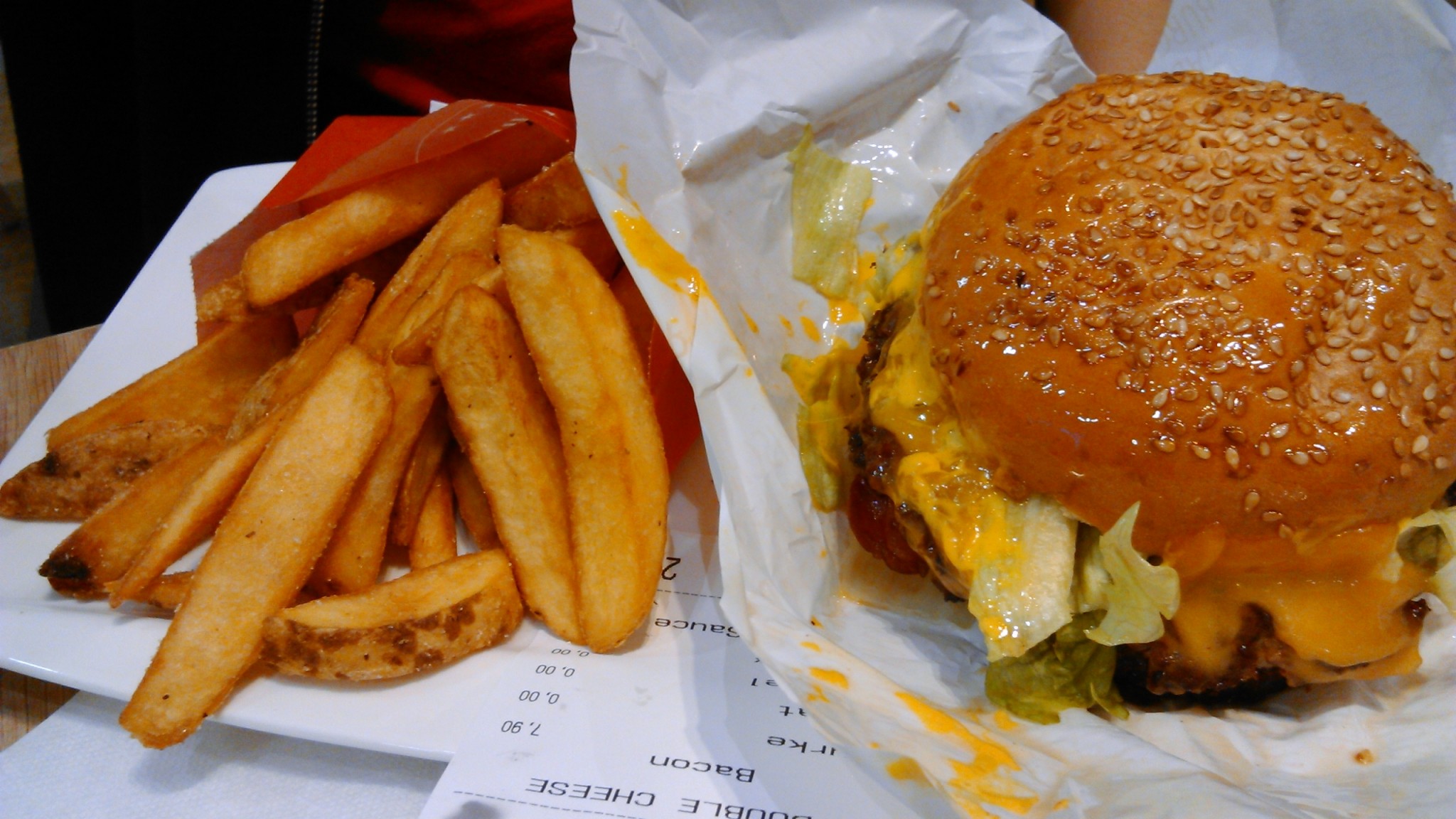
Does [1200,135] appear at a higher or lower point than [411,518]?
higher

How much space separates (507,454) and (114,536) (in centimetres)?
66

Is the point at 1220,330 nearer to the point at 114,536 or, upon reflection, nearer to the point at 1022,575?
the point at 1022,575

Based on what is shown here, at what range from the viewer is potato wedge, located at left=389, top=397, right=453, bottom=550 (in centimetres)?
164

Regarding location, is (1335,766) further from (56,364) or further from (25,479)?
(56,364)

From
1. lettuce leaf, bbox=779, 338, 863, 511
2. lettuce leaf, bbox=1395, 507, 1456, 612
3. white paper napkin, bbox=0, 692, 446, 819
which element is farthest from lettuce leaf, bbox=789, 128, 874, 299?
white paper napkin, bbox=0, 692, 446, 819

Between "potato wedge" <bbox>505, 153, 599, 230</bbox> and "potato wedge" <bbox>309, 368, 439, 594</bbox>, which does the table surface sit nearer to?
"potato wedge" <bbox>309, 368, 439, 594</bbox>

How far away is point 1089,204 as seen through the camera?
1390 mm

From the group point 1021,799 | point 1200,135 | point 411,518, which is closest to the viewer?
point 1021,799

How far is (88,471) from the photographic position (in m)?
1.66

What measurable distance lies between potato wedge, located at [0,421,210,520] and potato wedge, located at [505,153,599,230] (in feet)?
2.37

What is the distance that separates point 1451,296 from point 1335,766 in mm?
694

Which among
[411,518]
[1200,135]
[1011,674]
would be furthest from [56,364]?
[1200,135]

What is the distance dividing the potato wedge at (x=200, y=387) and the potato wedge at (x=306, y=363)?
0.10 meters

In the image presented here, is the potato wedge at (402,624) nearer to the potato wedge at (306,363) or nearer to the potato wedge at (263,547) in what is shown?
the potato wedge at (263,547)
